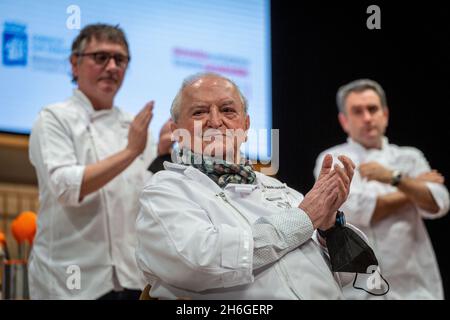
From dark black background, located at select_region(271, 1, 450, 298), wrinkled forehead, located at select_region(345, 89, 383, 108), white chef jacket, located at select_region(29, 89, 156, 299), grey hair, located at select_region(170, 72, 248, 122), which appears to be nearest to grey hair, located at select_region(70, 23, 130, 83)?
white chef jacket, located at select_region(29, 89, 156, 299)

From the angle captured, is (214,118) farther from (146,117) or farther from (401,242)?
(401,242)

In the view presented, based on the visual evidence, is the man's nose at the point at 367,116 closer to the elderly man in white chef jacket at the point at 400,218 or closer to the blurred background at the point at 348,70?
the elderly man in white chef jacket at the point at 400,218

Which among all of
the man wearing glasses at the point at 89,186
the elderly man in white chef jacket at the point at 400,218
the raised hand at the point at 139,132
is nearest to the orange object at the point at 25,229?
the man wearing glasses at the point at 89,186

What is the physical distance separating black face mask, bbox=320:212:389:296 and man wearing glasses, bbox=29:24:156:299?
1.04 m

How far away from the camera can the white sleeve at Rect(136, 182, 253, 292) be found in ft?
6.35

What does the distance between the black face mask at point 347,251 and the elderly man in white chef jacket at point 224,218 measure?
2cm

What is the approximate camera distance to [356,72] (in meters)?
4.84

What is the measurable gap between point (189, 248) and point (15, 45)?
80.1 inches

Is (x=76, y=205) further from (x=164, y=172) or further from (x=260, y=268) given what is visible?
(x=260, y=268)

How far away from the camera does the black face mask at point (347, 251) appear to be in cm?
211

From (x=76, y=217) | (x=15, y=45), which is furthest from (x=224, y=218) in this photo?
(x=15, y=45)

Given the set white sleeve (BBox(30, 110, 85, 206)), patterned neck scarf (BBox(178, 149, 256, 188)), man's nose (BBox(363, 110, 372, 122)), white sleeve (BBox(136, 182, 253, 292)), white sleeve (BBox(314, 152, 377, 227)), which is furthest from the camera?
man's nose (BBox(363, 110, 372, 122))

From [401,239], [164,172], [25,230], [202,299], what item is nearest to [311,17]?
[401,239]

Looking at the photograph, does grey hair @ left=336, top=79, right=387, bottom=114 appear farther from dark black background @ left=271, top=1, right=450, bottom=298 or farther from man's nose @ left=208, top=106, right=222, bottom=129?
man's nose @ left=208, top=106, right=222, bottom=129
